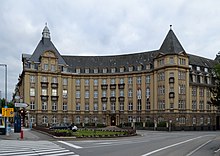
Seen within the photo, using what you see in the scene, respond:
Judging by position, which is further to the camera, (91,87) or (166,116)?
(91,87)

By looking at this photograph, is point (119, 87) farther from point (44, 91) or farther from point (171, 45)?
point (44, 91)

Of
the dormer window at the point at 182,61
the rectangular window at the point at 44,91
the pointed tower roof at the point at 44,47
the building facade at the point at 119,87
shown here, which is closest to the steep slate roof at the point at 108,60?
the building facade at the point at 119,87

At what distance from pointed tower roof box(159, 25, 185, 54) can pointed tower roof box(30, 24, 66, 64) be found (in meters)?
27.3

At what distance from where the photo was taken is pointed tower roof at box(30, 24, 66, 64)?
82444mm

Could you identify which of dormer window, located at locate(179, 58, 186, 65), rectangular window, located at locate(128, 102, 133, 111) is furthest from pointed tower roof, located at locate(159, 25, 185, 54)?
rectangular window, located at locate(128, 102, 133, 111)

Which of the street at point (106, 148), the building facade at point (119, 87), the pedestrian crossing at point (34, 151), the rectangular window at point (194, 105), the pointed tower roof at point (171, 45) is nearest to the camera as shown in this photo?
the pedestrian crossing at point (34, 151)

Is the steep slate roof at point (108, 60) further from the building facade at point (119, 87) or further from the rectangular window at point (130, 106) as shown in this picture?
the rectangular window at point (130, 106)

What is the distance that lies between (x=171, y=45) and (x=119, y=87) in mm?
18383

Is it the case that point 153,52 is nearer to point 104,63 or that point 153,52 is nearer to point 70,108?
point 104,63

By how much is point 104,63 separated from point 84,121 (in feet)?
55.0

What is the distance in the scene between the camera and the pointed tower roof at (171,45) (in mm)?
74150

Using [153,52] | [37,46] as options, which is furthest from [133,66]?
[37,46]

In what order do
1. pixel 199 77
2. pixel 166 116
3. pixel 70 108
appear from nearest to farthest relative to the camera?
pixel 166 116, pixel 199 77, pixel 70 108

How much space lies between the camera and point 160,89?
7562cm
